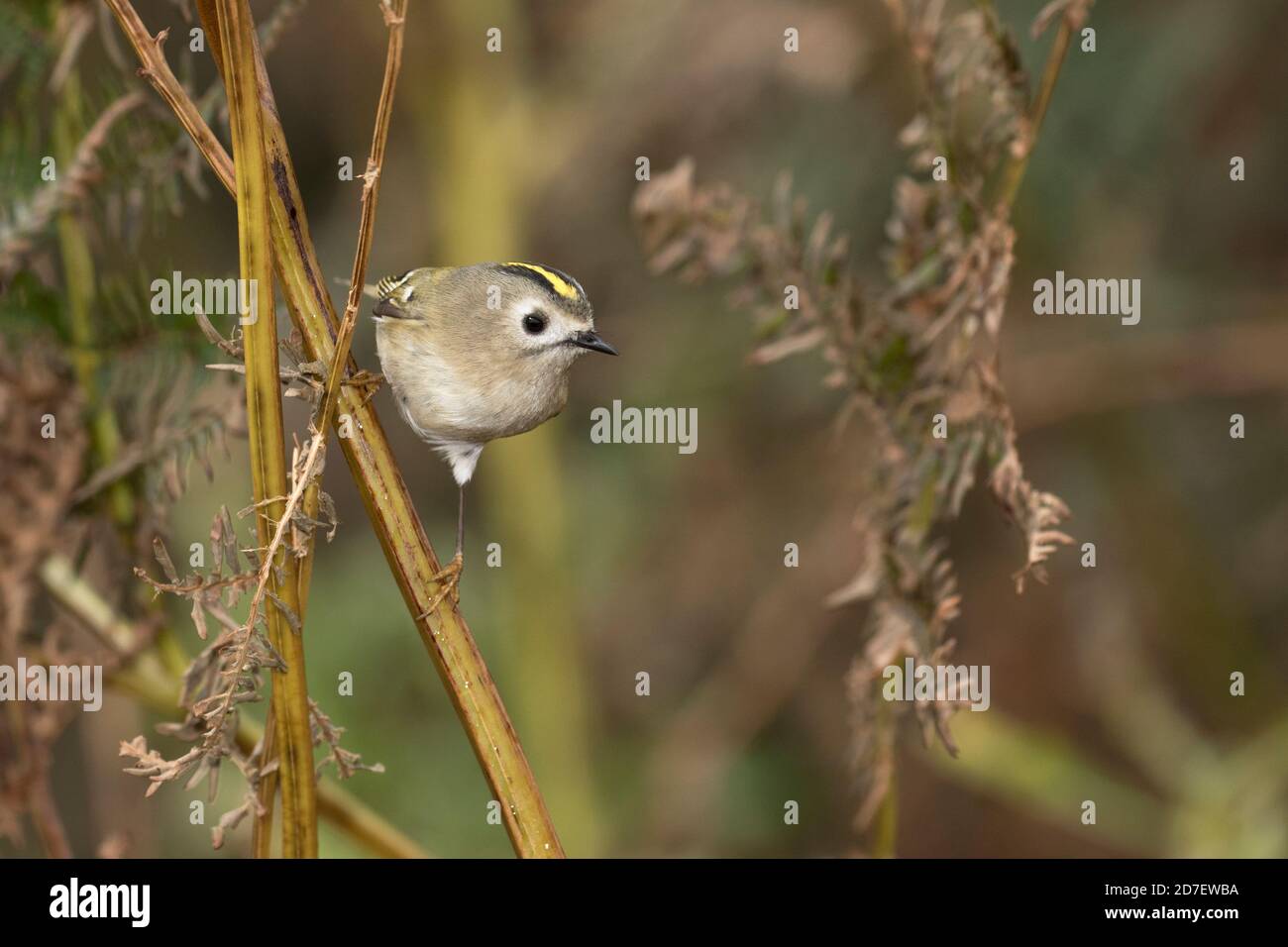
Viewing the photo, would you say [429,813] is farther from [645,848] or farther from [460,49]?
[460,49]

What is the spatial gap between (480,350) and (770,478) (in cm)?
241

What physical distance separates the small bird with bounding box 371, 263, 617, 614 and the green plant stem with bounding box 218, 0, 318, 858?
64cm

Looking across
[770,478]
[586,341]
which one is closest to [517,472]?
[770,478]

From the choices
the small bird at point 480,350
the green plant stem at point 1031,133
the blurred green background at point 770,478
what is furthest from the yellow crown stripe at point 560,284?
the blurred green background at point 770,478

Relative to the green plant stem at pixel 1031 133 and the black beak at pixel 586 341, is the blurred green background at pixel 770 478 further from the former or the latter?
the black beak at pixel 586 341

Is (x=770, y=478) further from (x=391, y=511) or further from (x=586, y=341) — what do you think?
(x=391, y=511)

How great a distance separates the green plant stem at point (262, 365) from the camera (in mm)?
1193

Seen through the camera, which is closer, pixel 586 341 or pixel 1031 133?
pixel 1031 133

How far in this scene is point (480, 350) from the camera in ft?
6.53

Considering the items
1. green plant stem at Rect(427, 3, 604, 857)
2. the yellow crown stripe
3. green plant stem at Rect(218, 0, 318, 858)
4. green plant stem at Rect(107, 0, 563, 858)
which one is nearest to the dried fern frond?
the yellow crown stripe

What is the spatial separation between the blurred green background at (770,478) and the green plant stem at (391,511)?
186 centimetres

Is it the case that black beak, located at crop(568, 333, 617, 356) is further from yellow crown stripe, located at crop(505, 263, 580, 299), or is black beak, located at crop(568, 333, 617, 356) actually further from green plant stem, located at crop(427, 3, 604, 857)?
green plant stem, located at crop(427, 3, 604, 857)

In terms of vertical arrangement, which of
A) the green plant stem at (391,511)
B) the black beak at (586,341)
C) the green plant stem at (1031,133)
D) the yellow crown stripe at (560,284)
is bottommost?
the green plant stem at (391,511)
